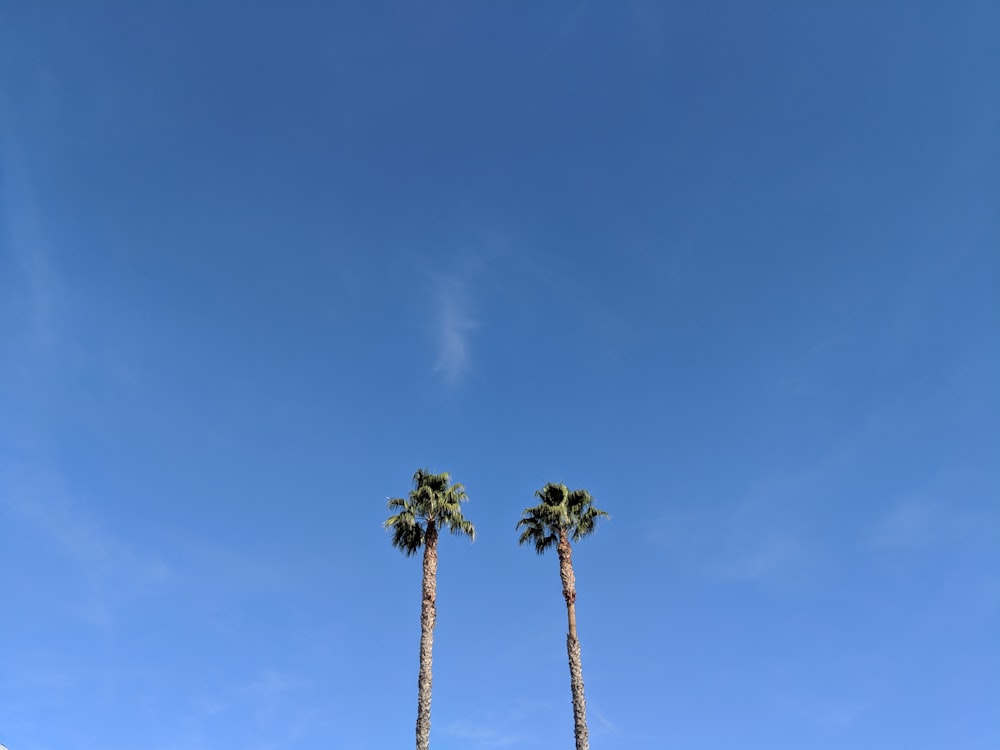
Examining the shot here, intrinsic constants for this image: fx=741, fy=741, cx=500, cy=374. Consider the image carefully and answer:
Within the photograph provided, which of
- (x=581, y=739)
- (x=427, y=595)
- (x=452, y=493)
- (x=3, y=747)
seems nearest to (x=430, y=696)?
(x=427, y=595)

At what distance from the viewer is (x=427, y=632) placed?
137ft

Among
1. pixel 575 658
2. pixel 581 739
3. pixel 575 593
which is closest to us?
pixel 581 739

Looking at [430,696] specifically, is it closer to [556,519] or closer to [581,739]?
[581,739]

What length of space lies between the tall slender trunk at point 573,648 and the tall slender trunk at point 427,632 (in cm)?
773

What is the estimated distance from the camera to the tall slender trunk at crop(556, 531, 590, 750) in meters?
38.9

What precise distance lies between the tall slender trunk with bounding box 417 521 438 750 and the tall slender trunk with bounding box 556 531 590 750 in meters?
7.73

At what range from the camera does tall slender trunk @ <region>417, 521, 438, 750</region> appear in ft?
126

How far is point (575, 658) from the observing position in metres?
41.4

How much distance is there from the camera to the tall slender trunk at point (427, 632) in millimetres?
38531

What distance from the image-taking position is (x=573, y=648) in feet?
137

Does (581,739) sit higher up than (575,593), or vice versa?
(575,593)

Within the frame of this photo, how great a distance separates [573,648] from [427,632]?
829 cm

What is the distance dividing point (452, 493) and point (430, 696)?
39.8 feet

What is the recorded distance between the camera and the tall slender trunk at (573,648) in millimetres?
38938
